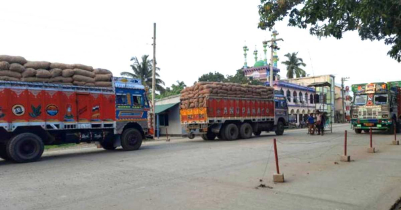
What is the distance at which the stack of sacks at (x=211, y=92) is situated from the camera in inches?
749

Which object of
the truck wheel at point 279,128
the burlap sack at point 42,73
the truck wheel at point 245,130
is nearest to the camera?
the burlap sack at point 42,73

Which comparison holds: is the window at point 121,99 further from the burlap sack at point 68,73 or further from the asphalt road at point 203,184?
the asphalt road at point 203,184

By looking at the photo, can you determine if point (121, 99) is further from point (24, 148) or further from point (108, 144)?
point (24, 148)

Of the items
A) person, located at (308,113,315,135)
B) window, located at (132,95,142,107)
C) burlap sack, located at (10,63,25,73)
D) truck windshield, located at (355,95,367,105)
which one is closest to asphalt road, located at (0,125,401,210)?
burlap sack, located at (10,63,25,73)

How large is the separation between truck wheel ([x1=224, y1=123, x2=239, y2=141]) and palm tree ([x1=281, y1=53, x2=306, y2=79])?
1778 inches

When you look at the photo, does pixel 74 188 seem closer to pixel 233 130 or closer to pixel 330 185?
pixel 330 185

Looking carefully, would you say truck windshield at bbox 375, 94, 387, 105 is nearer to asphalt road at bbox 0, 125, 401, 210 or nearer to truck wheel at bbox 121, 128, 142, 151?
asphalt road at bbox 0, 125, 401, 210

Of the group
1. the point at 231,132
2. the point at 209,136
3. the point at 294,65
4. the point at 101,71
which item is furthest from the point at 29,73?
the point at 294,65

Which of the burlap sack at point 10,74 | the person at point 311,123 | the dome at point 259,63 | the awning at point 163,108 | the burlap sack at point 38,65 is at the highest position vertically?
the dome at point 259,63

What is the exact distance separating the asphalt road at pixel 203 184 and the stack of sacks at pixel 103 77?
3.93m

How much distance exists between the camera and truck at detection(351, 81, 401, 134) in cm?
2103

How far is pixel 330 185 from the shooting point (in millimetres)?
6914

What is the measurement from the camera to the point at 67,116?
1248cm

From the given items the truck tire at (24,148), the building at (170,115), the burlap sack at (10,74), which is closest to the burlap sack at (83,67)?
the burlap sack at (10,74)
